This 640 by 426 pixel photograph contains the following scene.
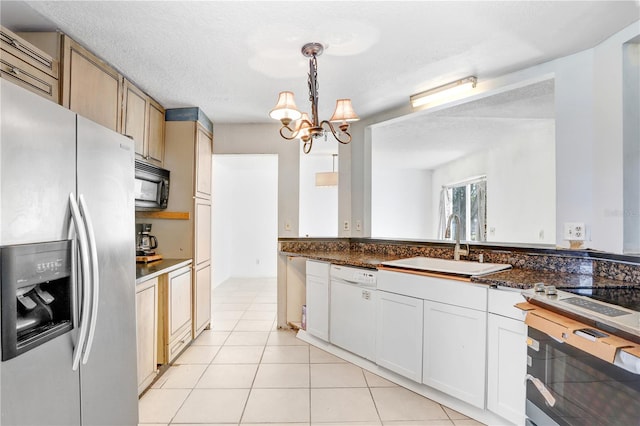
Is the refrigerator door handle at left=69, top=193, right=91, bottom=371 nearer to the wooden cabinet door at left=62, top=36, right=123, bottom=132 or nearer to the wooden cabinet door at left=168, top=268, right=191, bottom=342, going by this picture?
the wooden cabinet door at left=62, top=36, right=123, bottom=132

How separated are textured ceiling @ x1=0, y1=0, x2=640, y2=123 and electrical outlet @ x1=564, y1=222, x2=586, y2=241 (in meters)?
1.12

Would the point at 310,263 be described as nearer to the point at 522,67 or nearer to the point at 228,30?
the point at 228,30

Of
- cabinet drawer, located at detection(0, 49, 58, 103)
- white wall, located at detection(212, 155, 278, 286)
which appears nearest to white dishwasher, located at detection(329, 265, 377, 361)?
cabinet drawer, located at detection(0, 49, 58, 103)

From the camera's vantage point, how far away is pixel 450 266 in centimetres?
239

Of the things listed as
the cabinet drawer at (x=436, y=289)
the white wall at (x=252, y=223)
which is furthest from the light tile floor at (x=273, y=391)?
the white wall at (x=252, y=223)

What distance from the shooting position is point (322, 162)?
19.0 ft

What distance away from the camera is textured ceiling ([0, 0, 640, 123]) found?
58.7 inches

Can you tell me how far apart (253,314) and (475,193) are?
14.3ft

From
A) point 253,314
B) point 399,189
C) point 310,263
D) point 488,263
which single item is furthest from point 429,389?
point 399,189

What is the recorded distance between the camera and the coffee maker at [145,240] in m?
2.67

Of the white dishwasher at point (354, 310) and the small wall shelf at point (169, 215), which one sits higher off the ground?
the small wall shelf at point (169, 215)

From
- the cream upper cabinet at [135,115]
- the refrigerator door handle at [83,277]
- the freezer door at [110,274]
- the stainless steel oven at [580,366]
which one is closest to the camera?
the stainless steel oven at [580,366]

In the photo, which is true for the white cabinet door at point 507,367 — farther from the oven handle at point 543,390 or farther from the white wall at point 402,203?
the white wall at point 402,203

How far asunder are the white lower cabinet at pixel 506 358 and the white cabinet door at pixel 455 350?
0.05m
